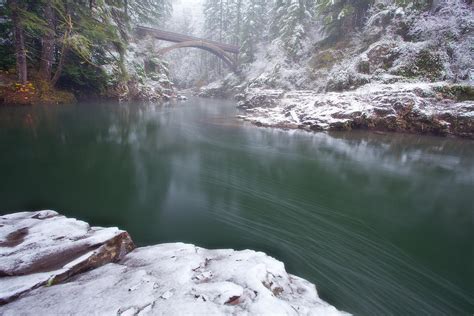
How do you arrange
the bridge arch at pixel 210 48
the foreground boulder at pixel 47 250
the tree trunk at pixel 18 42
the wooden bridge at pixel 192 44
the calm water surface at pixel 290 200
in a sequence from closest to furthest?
the foreground boulder at pixel 47 250 < the calm water surface at pixel 290 200 < the tree trunk at pixel 18 42 < the wooden bridge at pixel 192 44 < the bridge arch at pixel 210 48

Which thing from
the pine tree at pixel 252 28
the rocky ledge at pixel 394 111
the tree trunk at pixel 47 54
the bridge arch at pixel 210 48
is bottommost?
the rocky ledge at pixel 394 111

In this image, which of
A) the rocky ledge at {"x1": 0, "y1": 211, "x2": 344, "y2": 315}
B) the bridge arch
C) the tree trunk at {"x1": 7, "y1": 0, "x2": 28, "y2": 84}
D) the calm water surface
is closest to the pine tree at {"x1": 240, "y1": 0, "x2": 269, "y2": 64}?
the bridge arch

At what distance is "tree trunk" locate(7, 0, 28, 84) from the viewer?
13.2 m

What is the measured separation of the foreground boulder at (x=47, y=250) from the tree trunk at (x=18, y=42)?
15830 mm

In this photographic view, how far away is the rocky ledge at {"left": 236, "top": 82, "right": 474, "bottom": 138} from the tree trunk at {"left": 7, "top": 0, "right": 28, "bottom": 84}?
1560 cm

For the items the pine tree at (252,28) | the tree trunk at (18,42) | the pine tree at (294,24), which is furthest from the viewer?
the pine tree at (252,28)

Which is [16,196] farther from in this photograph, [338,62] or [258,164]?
[338,62]

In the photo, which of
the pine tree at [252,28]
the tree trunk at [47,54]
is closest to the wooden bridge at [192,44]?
the pine tree at [252,28]

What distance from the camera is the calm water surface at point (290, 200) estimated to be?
4234 millimetres

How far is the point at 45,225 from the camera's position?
3.62 m

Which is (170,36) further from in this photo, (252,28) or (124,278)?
(124,278)

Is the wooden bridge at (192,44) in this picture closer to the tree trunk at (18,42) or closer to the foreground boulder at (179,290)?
the tree trunk at (18,42)

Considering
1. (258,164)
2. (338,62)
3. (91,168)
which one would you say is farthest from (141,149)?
(338,62)

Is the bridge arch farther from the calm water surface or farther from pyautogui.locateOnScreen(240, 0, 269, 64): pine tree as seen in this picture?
the calm water surface
